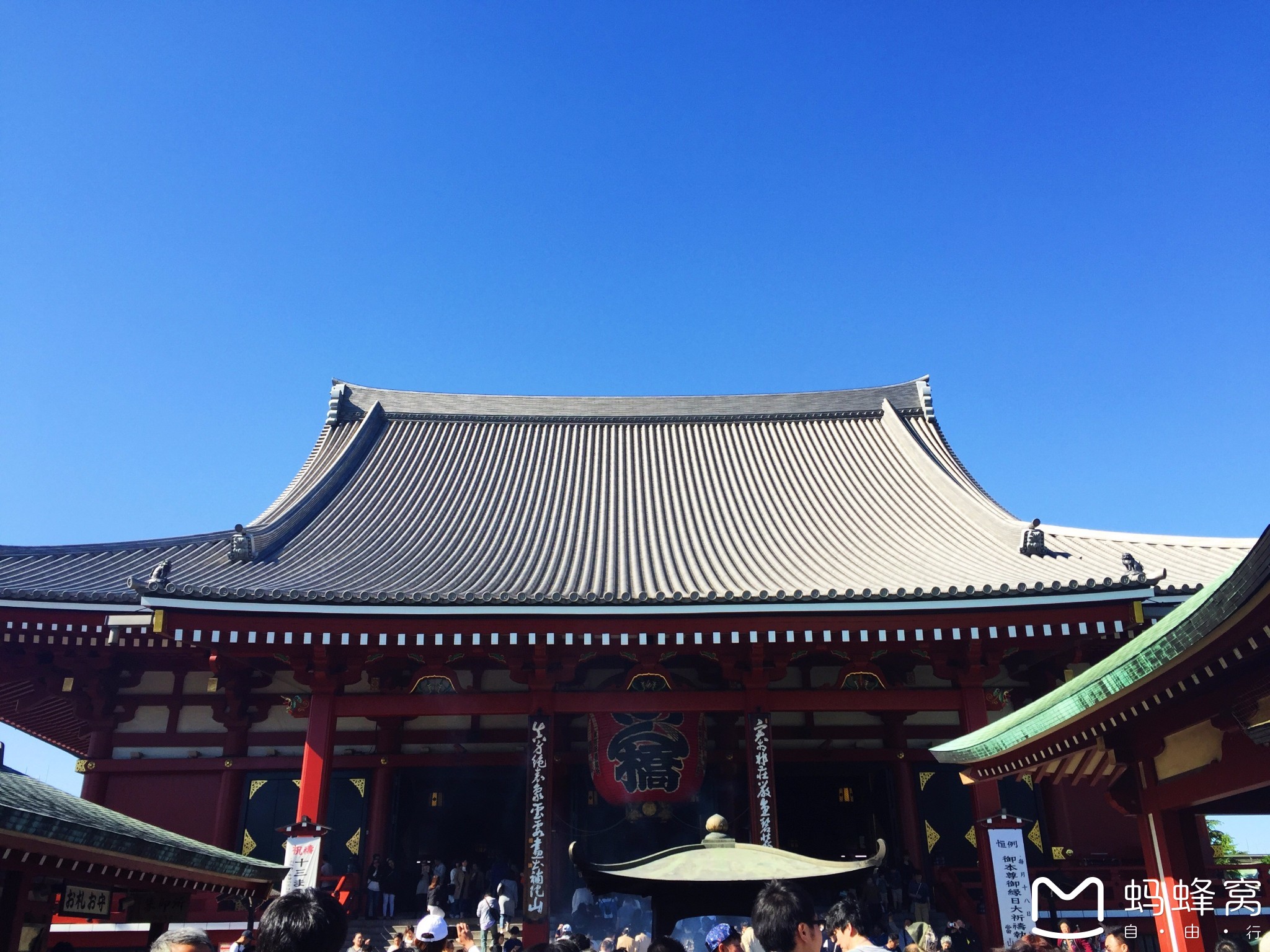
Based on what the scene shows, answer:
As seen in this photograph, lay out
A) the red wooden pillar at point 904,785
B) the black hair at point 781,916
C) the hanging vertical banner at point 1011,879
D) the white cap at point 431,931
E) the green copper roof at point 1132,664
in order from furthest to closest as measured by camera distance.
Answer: the red wooden pillar at point 904,785
the hanging vertical banner at point 1011,879
the white cap at point 431,931
the green copper roof at point 1132,664
the black hair at point 781,916

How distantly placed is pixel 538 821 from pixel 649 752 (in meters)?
1.64

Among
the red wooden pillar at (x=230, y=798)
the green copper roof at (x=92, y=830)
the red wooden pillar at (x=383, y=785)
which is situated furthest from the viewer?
the red wooden pillar at (x=383, y=785)

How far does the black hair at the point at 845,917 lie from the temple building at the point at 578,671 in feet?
19.1

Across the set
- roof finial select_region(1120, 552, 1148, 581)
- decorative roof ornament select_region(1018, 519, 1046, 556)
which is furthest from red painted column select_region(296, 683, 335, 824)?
roof finial select_region(1120, 552, 1148, 581)

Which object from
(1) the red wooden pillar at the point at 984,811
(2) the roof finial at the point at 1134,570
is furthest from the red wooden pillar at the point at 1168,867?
(2) the roof finial at the point at 1134,570

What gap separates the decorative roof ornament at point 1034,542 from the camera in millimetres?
13523

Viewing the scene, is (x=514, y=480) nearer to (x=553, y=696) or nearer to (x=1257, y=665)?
(x=553, y=696)

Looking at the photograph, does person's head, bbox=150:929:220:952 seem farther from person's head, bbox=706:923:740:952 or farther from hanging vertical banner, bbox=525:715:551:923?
hanging vertical banner, bbox=525:715:551:923

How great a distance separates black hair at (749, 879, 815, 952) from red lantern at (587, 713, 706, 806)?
342 inches

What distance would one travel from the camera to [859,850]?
13.9 m

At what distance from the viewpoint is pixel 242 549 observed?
45.5 feet

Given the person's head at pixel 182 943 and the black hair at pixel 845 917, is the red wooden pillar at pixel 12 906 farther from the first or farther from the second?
the black hair at pixel 845 917

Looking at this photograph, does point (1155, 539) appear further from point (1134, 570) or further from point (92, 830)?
point (92, 830)

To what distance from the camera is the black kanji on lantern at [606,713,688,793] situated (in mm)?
12180
